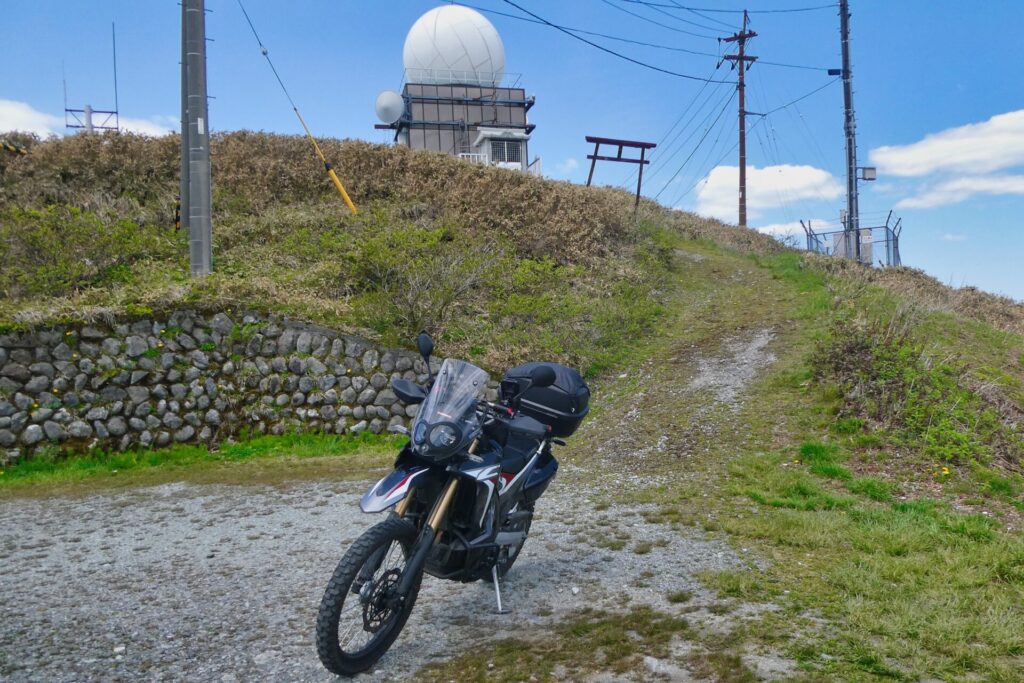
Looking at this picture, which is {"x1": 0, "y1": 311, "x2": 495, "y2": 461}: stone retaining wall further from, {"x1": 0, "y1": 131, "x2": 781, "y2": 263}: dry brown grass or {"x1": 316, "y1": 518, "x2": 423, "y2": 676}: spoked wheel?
{"x1": 316, "y1": 518, "x2": 423, "y2": 676}: spoked wheel

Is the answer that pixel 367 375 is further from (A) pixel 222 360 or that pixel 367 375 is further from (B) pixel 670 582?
(B) pixel 670 582

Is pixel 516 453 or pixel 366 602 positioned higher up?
pixel 516 453

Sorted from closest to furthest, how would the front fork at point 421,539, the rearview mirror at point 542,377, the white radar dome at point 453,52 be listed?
the front fork at point 421,539 → the rearview mirror at point 542,377 → the white radar dome at point 453,52

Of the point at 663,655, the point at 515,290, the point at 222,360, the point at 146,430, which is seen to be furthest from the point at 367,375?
the point at 663,655

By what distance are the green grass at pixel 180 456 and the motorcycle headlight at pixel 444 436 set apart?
239 inches

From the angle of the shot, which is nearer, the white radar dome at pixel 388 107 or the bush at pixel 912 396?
the bush at pixel 912 396

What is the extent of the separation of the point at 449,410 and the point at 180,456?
6.84m

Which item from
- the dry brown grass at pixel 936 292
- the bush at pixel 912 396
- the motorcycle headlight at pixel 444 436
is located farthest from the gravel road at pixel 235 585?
the dry brown grass at pixel 936 292

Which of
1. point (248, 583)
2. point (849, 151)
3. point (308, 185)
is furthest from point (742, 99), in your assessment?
point (248, 583)

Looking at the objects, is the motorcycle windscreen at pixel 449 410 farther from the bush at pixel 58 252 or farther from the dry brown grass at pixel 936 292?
the dry brown grass at pixel 936 292

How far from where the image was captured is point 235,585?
4.88 meters

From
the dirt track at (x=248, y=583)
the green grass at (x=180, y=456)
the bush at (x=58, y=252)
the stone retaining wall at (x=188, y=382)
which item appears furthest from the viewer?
the bush at (x=58, y=252)

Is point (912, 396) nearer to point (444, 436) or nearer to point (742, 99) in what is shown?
point (444, 436)

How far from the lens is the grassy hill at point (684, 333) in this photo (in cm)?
434
